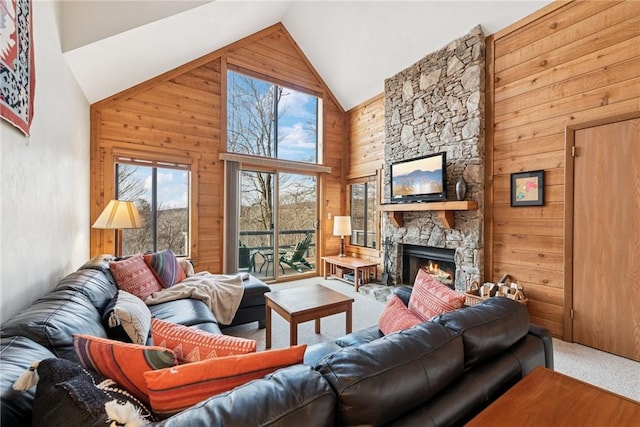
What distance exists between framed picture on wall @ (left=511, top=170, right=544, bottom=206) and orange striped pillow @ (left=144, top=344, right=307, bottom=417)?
10.5 ft

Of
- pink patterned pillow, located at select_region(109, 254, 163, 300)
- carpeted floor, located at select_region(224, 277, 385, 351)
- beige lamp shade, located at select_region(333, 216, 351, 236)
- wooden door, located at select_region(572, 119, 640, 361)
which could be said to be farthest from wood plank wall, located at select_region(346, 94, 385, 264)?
pink patterned pillow, located at select_region(109, 254, 163, 300)

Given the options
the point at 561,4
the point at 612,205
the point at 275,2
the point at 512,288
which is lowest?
the point at 512,288

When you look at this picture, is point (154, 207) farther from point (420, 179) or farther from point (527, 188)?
point (527, 188)

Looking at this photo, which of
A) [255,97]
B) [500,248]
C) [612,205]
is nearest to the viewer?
[612,205]

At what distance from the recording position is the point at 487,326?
1173mm

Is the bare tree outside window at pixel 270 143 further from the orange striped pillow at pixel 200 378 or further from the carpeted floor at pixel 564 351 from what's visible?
the orange striped pillow at pixel 200 378

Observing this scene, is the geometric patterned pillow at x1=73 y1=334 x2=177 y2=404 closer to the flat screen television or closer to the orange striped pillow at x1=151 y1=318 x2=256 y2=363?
the orange striped pillow at x1=151 y1=318 x2=256 y2=363

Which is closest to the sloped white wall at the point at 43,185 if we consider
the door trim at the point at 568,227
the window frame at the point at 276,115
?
the window frame at the point at 276,115

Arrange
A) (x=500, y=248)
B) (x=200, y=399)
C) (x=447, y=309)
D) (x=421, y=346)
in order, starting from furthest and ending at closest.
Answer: (x=500, y=248)
(x=447, y=309)
(x=421, y=346)
(x=200, y=399)

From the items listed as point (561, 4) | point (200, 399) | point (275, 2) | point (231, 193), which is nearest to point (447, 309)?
point (200, 399)

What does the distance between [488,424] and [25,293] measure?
2.43 metres

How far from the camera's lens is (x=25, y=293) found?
1.70m

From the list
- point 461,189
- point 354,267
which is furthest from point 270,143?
point 461,189

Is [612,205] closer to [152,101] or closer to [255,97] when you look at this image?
[255,97]
